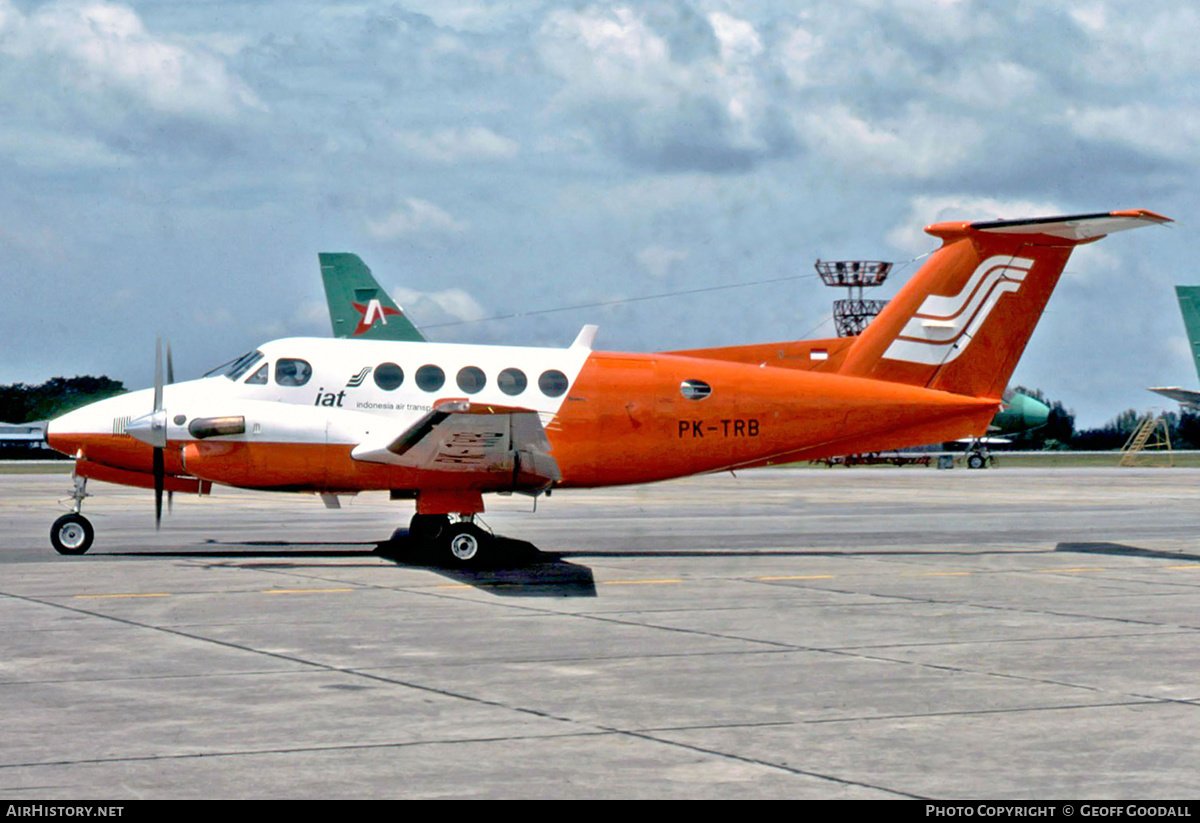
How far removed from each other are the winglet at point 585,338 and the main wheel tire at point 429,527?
10.7 ft

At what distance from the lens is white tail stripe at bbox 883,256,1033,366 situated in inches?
798

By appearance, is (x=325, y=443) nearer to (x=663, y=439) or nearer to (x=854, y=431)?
(x=663, y=439)

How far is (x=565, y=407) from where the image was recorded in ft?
62.0


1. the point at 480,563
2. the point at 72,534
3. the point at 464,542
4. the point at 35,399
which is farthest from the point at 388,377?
the point at 35,399

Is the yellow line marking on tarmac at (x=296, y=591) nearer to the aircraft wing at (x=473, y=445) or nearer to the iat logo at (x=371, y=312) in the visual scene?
the aircraft wing at (x=473, y=445)

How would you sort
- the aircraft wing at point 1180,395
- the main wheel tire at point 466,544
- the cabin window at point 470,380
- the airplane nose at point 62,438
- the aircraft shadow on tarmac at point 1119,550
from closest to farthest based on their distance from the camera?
1. the main wheel tire at point 466,544
2. the airplane nose at point 62,438
3. the cabin window at point 470,380
4. the aircraft shadow on tarmac at point 1119,550
5. the aircraft wing at point 1180,395

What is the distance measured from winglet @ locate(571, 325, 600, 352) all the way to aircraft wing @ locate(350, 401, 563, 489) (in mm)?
2226

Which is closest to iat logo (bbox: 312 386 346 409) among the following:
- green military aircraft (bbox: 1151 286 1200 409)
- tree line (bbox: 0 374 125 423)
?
green military aircraft (bbox: 1151 286 1200 409)

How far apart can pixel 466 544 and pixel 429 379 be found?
8.39ft

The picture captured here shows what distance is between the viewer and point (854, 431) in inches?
776

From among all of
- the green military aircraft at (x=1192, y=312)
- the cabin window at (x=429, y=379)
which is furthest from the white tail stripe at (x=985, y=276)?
the green military aircraft at (x=1192, y=312)

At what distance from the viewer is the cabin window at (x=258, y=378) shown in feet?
60.2

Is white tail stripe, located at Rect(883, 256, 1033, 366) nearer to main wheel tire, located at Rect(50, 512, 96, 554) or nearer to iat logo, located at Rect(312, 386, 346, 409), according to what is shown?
iat logo, located at Rect(312, 386, 346, 409)

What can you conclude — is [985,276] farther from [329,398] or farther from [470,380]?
[329,398]
